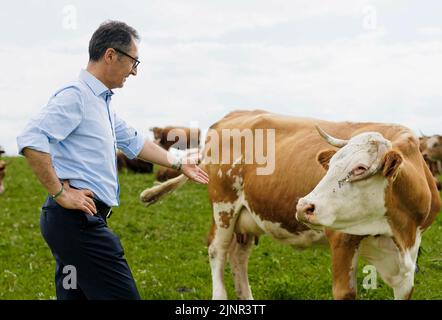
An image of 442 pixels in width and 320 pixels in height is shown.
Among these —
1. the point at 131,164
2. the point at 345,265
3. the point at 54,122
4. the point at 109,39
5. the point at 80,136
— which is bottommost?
the point at 131,164

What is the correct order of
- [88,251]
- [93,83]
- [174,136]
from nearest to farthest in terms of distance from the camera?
[88,251] → [93,83] → [174,136]

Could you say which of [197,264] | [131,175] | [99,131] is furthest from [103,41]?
[131,175]

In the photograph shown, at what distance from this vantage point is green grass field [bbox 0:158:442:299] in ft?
30.5

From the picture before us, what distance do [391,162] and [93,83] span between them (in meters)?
2.44

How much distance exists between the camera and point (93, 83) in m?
5.08

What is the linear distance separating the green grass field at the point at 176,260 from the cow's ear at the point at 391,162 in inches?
96.1

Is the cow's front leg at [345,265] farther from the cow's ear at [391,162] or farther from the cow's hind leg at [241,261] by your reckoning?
the cow's hind leg at [241,261]

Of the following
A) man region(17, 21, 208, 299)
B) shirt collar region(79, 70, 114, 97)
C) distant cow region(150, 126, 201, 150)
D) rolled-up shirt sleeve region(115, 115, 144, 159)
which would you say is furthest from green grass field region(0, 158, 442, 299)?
distant cow region(150, 126, 201, 150)

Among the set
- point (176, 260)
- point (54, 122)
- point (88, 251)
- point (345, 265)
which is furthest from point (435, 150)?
point (54, 122)

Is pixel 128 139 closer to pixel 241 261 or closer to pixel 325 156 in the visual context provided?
pixel 325 156

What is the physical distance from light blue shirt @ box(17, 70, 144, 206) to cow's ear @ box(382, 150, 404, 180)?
7.14 ft

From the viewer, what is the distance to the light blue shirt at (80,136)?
4.70 m

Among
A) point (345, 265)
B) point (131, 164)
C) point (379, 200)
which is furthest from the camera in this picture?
point (131, 164)
